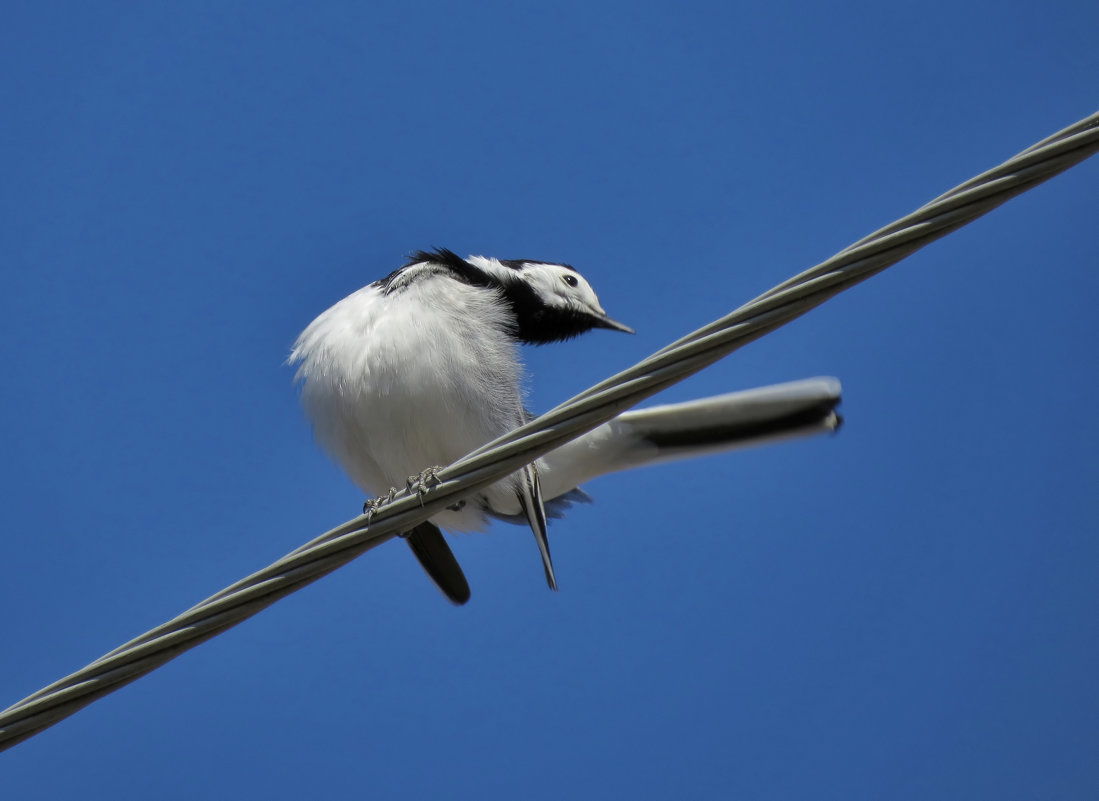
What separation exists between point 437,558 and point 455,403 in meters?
1.01

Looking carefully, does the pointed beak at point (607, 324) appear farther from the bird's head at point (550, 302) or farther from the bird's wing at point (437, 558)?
the bird's wing at point (437, 558)

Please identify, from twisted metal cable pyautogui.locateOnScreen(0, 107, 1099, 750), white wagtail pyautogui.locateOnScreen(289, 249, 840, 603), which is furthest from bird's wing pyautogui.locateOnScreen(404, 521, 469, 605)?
twisted metal cable pyautogui.locateOnScreen(0, 107, 1099, 750)

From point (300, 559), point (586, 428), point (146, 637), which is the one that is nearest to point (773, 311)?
point (586, 428)

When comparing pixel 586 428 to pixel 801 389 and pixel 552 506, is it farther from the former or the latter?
pixel 552 506

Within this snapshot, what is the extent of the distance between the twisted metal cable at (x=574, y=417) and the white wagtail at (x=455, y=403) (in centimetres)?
211

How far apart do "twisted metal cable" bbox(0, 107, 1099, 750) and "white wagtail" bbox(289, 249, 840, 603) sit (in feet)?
6.92

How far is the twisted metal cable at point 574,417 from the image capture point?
8.15 feet

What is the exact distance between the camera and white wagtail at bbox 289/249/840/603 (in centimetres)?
508

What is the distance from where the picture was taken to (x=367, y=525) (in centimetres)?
274

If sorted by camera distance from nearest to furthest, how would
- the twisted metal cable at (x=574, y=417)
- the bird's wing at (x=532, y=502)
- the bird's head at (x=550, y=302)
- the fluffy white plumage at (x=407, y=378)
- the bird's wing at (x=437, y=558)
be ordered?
the twisted metal cable at (x=574, y=417), the fluffy white plumage at (x=407, y=378), the bird's wing at (x=532, y=502), the bird's wing at (x=437, y=558), the bird's head at (x=550, y=302)

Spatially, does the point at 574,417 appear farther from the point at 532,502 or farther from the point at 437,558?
the point at 437,558

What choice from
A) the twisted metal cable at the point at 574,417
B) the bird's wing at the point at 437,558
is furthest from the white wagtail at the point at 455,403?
the twisted metal cable at the point at 574,417

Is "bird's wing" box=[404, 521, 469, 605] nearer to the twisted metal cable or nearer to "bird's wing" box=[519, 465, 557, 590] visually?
"bird's wing" box=[519, 465, 557, 590]

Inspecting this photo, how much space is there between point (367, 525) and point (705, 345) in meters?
0.99
